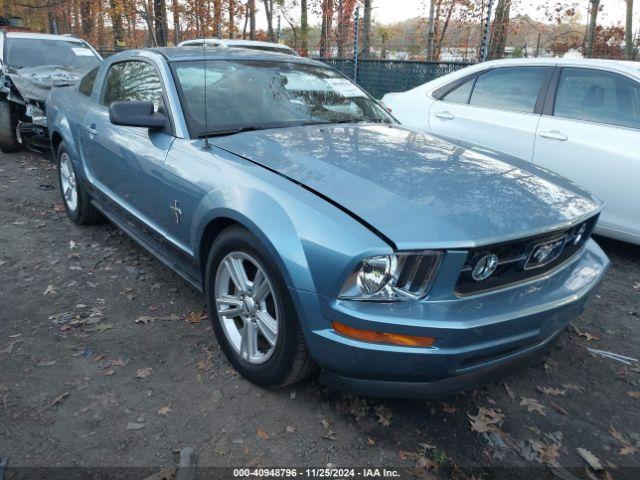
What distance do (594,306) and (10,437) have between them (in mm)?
3457

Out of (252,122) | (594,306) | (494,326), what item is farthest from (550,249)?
(252,122)

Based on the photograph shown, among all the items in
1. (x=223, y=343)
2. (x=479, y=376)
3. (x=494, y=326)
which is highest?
(x=494, y=326)

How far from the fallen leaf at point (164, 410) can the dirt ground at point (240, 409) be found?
0.03 ft

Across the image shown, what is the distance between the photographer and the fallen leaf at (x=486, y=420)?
2385 mm

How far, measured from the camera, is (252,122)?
10.4 ft

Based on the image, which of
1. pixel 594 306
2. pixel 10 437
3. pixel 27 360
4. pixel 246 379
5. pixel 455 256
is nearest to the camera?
pixel 455 256

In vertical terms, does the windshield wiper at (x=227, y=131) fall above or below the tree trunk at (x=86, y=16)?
below

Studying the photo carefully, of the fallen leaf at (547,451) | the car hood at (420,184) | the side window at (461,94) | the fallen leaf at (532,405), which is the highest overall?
the side window at (461,94)

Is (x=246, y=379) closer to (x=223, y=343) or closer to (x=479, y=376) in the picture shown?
(x=223, y=343)

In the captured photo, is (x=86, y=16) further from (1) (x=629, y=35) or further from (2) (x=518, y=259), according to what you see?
(2) (x=518, y=259)

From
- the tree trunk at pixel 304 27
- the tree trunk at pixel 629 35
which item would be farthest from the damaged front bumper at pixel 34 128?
the tree trunk at pixel 304 27

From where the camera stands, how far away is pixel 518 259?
7.18ft

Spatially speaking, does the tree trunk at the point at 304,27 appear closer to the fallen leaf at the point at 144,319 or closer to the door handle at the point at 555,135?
the door handle at the point at 555,135

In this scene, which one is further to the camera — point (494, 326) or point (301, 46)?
point (301, 46)
